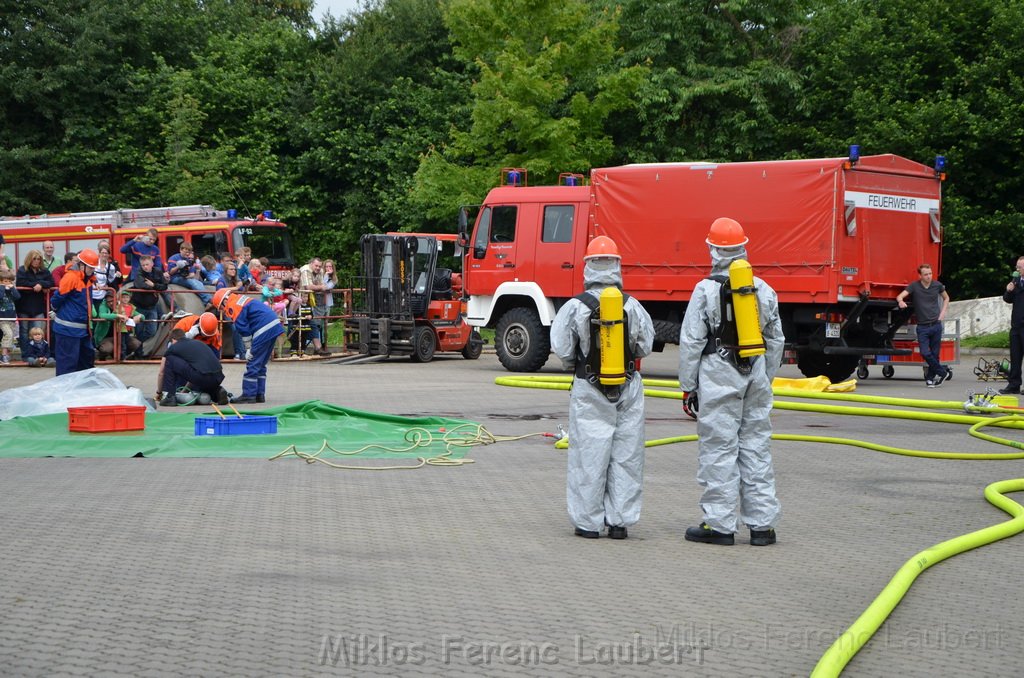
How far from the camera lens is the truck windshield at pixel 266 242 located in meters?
30.9

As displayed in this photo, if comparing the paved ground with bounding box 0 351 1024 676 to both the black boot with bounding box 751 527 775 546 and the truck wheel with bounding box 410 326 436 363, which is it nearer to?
the black boot with bounding box 751 527 775 546

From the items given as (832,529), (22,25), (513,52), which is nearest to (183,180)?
(22,25)

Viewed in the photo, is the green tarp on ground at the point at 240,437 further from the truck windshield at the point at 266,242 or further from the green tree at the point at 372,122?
the green tree at the point at 372,122

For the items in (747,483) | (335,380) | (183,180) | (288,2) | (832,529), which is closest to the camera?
(747,483)

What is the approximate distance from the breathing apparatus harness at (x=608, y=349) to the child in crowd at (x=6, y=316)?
56.4 feet

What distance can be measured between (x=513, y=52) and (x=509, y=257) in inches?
432

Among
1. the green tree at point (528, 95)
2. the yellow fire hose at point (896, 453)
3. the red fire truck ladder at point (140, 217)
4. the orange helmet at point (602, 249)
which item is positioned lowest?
the yellow fire hose at point (896, 453)

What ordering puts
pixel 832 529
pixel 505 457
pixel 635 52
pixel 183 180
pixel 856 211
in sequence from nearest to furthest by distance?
pixel 832 529
pixel 505 457
pixel 856 211
pixel 635 52
pixel 183 180

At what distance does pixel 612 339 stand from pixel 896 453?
480 cm

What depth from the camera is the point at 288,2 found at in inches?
2196

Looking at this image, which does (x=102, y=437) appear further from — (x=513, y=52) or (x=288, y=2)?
(x=288, y=2)

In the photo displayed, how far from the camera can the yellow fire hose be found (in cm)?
504

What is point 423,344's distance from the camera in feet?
83.0

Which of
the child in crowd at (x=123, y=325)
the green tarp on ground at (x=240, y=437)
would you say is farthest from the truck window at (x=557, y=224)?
the green tarp on ground at (x=240, y=437)
